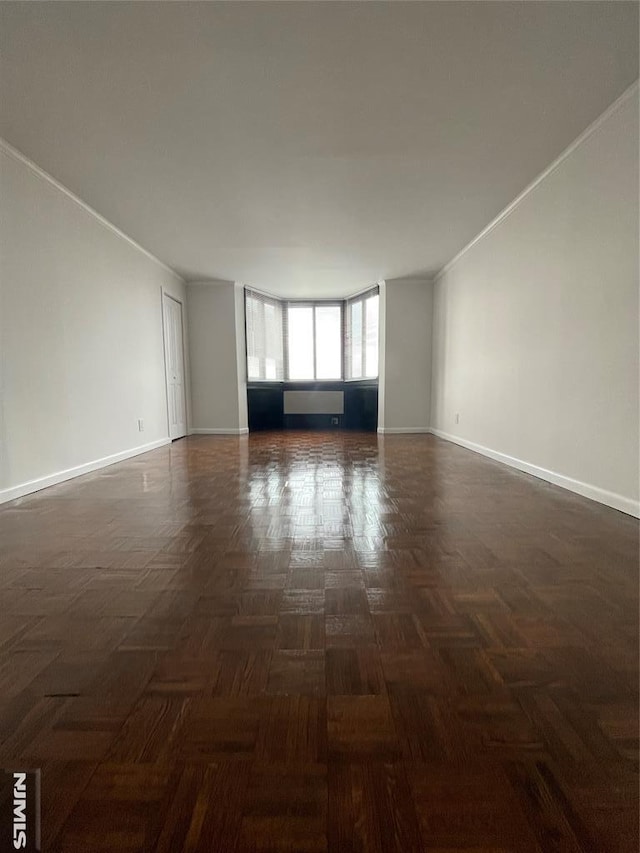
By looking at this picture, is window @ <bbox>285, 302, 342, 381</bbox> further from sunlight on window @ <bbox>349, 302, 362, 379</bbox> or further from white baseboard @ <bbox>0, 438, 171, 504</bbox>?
white baseboard @ <bbox>0, 438, 171, 504</bbox>

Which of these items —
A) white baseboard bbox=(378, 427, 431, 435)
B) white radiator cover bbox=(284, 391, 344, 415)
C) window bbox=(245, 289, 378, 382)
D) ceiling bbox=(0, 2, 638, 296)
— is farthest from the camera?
white radiator cover bbox=(284, 391, 344, 415)

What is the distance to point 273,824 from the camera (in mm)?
684

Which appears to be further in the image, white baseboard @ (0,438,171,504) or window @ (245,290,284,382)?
window @ (245,290,284,382)

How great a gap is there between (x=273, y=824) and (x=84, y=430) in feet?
12.3

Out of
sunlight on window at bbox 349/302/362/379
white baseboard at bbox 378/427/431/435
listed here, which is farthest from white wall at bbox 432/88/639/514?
sunlight on window at bbox 349/302/362/379

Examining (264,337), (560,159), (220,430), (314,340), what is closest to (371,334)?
(314,340)

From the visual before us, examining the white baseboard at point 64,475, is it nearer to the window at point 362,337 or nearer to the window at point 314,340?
the window at point 314,340

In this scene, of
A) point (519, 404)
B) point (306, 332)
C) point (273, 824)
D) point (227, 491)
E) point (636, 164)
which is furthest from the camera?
point (306, 332)

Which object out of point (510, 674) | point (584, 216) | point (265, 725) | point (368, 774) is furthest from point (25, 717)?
point (584, 216)

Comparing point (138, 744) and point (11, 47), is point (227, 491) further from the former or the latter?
point (11, 47)

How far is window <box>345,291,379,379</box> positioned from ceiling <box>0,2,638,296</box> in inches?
120

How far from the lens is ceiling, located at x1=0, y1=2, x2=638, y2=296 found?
73.6 inches

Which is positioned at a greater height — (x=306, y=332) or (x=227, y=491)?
(x=306, y=332)

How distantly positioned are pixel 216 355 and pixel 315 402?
2073 millimetres
